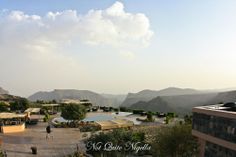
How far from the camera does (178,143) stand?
62.5 feet

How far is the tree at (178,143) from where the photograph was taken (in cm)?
1905

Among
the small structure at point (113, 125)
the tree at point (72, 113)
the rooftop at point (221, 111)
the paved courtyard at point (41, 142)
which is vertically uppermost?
the rooftop at point (221, 111)

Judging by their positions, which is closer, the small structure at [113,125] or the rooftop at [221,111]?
the rooftop at [221,111]

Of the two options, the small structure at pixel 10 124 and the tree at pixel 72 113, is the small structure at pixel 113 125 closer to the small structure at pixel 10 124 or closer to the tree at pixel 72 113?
the tree at pixel 72 113

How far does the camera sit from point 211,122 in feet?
43.7

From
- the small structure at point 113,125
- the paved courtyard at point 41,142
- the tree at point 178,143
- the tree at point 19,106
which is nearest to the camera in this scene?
the tree at point 178,143

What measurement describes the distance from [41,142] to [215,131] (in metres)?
16.7

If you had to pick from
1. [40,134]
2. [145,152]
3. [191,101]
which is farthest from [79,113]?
[191,101]

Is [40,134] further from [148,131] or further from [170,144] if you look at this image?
[170,144]

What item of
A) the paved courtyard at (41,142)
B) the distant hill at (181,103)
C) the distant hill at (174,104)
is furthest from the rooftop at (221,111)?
the distant hill at (174,104)

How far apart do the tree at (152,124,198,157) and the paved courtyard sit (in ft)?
23.1

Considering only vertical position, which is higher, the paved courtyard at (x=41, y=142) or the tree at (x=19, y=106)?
the tree at (x=19, y=106)

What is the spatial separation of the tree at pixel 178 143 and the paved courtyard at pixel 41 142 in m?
7.04

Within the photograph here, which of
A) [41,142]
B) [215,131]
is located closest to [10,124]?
[41,142]
